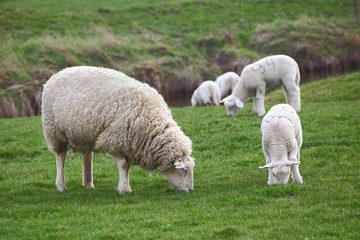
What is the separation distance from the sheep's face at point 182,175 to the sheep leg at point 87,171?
1.70 m

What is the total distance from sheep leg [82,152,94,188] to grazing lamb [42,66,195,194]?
391 millimetres

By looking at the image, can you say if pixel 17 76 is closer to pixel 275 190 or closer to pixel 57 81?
pixel 57 81

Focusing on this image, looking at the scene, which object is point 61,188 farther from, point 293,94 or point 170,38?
point 170,38

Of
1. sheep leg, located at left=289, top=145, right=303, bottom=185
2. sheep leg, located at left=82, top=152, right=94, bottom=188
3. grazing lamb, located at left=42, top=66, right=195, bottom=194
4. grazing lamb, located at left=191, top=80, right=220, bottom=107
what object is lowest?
grazing lamb, located at left=191, top=80, right=220, bottom=107

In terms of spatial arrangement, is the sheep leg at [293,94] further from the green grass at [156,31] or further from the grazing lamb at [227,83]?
the green grass at [156,31]

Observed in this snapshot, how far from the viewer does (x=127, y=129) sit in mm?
11773

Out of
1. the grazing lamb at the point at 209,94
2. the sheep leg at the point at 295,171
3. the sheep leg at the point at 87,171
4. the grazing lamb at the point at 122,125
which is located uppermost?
the grazing lamb at the point at 122,125

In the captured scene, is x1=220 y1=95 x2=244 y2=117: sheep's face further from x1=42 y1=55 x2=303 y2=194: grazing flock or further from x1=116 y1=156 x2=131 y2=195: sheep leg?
x1=116 y1=156 x2=131 y2=195: sheep leg

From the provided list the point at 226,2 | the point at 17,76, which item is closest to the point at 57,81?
the point at 17,76

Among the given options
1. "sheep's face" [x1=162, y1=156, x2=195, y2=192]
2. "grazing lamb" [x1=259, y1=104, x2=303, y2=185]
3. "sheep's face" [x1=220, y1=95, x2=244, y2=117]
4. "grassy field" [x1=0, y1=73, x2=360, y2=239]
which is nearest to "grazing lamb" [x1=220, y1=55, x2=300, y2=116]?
Result: "sheep's face" [x1=220, y1=95, x2=244, y2=117]

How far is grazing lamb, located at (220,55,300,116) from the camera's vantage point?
19.1 meters

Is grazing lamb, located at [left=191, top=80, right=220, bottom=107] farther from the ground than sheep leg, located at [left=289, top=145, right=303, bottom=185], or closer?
closer

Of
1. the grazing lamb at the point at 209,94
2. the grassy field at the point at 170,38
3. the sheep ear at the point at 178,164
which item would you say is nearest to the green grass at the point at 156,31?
the grassy field at the point at 170,38

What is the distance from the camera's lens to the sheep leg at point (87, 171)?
12.9 m
